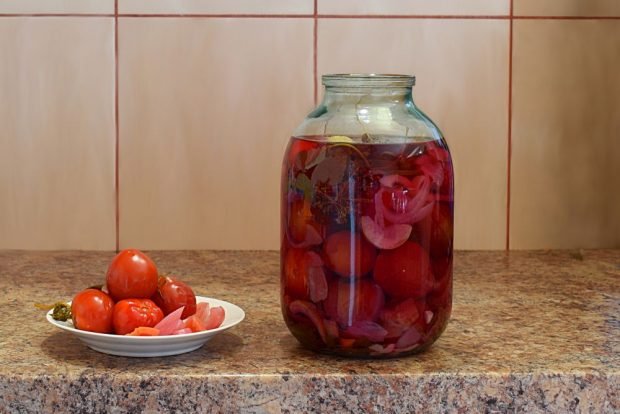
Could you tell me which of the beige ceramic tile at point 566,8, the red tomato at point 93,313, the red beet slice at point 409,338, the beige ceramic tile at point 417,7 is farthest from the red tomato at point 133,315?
the beige ceramic tile at point 566,8

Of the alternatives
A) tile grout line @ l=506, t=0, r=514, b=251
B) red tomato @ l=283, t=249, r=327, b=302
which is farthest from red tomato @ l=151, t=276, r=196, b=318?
tile grout line @ l=506, t=0, r=514, b=251

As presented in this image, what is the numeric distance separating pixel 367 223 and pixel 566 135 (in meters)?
0.89

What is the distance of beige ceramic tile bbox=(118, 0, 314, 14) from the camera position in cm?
170

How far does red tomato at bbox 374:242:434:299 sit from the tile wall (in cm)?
77

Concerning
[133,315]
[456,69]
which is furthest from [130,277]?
[456,69]

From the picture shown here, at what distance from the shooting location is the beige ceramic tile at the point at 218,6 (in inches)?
66.7

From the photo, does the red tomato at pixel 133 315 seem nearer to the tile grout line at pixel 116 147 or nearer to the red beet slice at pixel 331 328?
the red beet slice at pixel 331 328

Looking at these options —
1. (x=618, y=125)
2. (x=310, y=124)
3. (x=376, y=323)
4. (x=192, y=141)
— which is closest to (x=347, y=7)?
(x=192, y=141)

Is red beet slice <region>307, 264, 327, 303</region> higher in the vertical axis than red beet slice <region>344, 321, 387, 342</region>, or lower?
higher

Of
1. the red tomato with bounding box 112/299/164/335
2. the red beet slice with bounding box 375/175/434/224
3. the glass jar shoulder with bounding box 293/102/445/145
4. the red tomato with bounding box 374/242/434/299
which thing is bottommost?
the red tomato with bounding box 112/299/164/335

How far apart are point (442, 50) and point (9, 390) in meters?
1.02

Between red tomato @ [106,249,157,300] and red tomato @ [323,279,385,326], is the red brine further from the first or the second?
red tomato @ [106,249,157,300]

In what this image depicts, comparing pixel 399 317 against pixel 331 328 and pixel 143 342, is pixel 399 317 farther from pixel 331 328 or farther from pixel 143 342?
pixel 143 342

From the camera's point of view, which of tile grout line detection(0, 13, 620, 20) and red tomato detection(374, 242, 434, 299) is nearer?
red tomato detection(374, 242, 434, 299)
